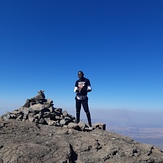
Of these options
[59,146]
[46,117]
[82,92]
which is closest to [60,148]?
[59,146]

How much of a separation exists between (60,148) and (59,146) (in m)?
0.19

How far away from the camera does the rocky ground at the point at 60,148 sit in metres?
8.00

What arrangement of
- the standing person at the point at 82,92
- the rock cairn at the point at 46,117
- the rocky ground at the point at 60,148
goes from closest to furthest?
the rocky ground at the point at 60,148, the rock cairn at the point at 46,117, the standing person at the point at 82,92

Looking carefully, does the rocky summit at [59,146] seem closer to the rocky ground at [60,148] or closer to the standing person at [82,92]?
the rocky ground at [60,148]

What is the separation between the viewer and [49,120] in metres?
13.5

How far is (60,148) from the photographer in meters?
8.97

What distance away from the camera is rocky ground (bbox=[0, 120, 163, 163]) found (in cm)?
800

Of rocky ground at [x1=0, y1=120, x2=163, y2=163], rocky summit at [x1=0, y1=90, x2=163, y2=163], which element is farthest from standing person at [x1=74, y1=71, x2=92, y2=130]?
rocky ground at [x1=0, y1=120, x2=163, y2=163]

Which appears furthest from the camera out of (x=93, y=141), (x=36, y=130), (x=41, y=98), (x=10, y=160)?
(x=41, y=98)

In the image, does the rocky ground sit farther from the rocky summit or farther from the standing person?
the standing person

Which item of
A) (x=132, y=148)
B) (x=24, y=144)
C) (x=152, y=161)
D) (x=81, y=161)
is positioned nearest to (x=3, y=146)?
(x=24, y=144)

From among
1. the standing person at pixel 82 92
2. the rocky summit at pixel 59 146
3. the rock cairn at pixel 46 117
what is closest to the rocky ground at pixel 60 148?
the rocky summit at pixel 59 146

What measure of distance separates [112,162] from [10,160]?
4.54 metres

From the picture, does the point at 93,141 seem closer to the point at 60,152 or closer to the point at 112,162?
the point at 112,162
